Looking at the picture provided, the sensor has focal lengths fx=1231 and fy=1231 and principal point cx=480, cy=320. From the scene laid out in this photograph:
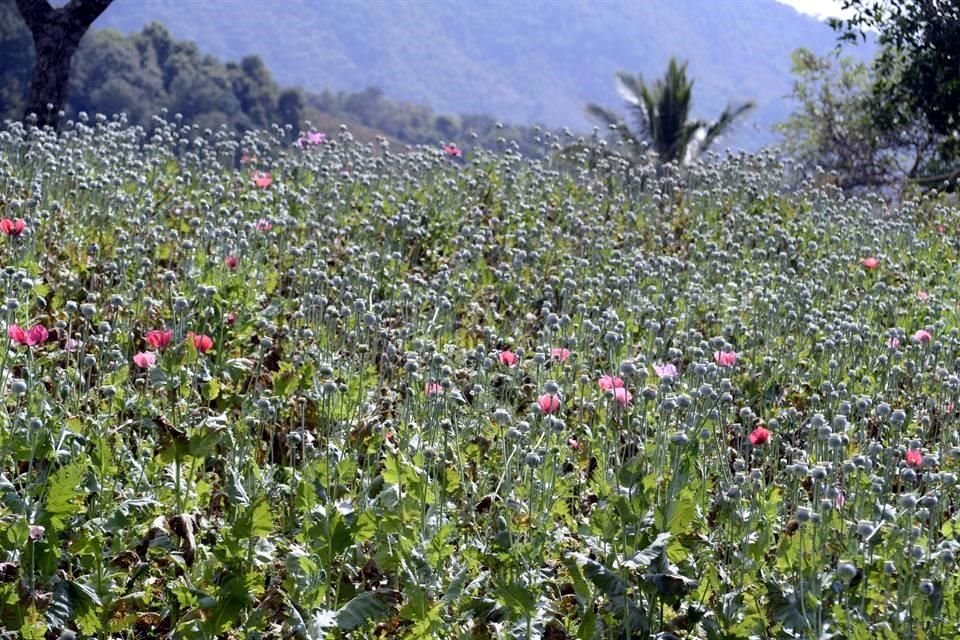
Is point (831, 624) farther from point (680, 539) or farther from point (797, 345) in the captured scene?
point (797, 345)

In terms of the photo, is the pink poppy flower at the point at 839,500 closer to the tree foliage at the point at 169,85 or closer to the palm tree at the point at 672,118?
the palm tree at the point at 672,118

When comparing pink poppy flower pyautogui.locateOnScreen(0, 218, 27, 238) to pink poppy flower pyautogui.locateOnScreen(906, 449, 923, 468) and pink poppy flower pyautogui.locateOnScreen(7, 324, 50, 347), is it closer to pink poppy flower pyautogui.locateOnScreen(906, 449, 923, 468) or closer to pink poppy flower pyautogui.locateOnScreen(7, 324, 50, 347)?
pink poppy flower pyautogui.locateOnScreen(7, 324, 50, 347)

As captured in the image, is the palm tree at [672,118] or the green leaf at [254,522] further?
the palm tree at [672,118]

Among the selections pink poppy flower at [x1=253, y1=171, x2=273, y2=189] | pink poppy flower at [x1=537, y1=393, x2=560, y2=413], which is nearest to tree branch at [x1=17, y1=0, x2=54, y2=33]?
pink poppy flower at [x1=253, y1=171, x2=273, y2=189]

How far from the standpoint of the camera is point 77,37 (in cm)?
1173

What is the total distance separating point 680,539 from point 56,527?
172 cm

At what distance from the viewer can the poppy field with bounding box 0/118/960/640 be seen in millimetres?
3264

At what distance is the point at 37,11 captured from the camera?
1148 cm

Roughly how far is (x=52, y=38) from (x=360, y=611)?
9694 millimetres

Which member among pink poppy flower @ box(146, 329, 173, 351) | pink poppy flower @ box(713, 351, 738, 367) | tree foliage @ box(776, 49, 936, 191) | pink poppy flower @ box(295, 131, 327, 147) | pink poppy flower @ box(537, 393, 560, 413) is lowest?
pink poppy flower @ box(146, 329, 173, 351)

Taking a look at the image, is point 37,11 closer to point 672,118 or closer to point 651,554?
point 651,554

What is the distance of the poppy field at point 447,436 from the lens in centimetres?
326

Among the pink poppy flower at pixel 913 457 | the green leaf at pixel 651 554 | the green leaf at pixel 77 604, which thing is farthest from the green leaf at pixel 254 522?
the pink poppy flower at pixel 913 457

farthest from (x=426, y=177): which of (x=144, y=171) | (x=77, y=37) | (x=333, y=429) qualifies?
(x=333, y=429)
